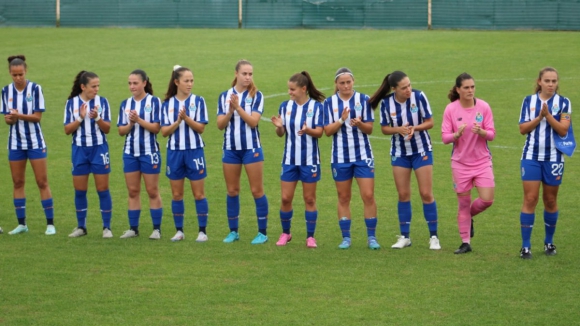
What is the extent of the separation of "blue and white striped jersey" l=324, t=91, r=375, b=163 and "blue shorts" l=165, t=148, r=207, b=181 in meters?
1.71

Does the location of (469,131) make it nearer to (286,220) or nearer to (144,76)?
(286,220)

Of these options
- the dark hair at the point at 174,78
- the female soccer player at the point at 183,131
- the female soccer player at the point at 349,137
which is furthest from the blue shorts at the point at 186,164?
the female soccer player at the point at 349,137

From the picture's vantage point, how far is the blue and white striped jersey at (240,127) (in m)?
11.1

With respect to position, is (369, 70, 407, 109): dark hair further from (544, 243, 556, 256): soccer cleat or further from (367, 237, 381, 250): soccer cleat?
(544, 243, 556, 256): soccer cleat

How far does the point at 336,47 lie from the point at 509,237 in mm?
19151

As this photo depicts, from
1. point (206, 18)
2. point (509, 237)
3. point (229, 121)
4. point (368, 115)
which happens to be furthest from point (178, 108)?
point (206, 18)

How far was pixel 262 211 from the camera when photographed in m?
11.3

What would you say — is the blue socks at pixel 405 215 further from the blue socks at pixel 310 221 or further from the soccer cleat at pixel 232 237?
the soccer cleat at pixel 232 237

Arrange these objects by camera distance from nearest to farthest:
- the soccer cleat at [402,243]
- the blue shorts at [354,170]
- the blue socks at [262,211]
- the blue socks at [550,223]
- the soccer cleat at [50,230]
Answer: the blue socks at [550,223]
the blue shorts at [354,170]
the soccer cleat at [402,243]
the blue socks at [262,211]
the soccer cleat at [50,230]

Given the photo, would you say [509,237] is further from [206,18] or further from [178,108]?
[206,18]

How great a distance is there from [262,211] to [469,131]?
9.06 feet

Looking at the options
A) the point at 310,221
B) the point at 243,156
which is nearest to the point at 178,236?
the point at 243,156

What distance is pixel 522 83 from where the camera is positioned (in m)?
24.3

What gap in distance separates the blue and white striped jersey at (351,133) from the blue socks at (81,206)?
342cm
